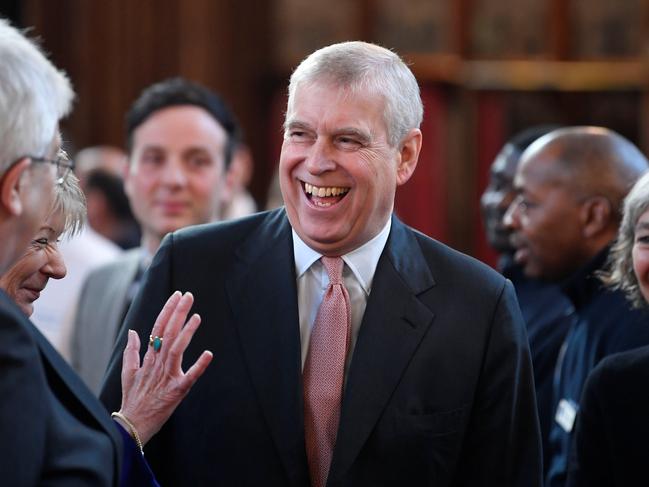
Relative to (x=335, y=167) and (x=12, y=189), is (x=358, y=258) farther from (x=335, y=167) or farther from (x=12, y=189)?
(x=12, y=189)

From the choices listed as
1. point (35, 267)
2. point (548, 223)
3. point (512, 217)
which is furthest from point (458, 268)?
point (512, 217)

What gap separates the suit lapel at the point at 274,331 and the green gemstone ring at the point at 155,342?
24cm

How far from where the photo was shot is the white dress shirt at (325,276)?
8.63 feet

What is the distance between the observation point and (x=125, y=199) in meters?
7.10

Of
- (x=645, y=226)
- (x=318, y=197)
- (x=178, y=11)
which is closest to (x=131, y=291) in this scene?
(x=318, y=197)

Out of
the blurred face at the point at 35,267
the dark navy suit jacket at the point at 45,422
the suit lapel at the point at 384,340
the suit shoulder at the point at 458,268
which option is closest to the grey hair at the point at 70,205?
the blurred face at the point at 35,267

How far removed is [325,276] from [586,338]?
3.51ft

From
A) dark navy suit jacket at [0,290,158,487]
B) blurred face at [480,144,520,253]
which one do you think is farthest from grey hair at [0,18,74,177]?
blurred face at [480,144,520,253]

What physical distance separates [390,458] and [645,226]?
2.88ft

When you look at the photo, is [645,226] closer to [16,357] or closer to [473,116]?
[16,357]

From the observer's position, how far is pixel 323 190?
8.35 feet

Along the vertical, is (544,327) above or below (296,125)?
below

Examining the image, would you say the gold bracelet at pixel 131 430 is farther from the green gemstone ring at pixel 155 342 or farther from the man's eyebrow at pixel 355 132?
the man's eyebrow at pixel 355 132

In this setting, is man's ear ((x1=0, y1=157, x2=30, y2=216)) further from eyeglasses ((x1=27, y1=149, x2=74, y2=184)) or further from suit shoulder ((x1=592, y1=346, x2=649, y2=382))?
suit shoulder ((x1=592, y1=346, x2=649, y2=382))
